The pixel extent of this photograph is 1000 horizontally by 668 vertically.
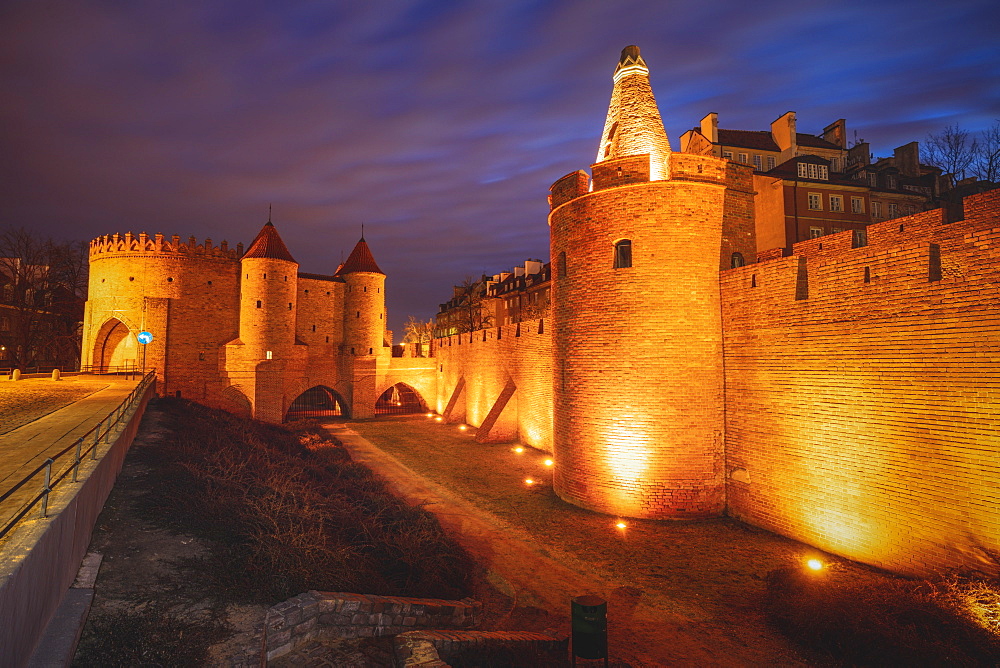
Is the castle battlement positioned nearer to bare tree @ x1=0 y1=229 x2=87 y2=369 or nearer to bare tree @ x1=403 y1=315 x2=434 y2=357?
bare tree @ x1=0 y1=229 x2=87 y2=369

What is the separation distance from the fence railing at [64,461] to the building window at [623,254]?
11189mm

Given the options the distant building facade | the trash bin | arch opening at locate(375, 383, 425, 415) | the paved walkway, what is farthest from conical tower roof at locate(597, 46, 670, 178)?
arch opening at locate(375, 383, 425, 415)

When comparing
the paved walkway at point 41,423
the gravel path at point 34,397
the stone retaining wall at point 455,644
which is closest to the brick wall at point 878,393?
the stone retaining wall at point 455,644

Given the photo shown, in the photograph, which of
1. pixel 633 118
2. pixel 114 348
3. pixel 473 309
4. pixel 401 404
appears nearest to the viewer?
pixel 633 118

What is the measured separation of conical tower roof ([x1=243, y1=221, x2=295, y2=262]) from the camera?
2905 centimetres

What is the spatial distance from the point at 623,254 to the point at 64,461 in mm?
11984

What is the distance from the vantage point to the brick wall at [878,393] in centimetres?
754

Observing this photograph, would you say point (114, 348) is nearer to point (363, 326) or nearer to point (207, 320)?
point (207, 320)

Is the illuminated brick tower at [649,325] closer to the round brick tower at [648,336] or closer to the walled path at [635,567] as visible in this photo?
the round brick tower at [648,336]

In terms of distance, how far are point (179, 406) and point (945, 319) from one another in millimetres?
25449

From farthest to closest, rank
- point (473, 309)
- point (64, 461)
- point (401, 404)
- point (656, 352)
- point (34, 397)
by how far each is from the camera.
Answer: point (473, 309), point (401, 404), point (34, 397), point (656, 352), point (64, 461)

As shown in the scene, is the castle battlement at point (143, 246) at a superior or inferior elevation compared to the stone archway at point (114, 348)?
superior

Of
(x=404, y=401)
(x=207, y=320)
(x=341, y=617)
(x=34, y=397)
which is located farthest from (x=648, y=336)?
(x=404, y=401)

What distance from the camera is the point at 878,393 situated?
8875 millimetres
